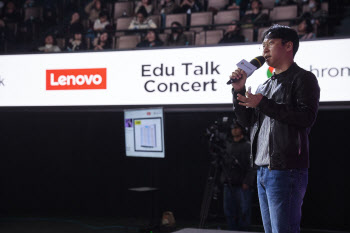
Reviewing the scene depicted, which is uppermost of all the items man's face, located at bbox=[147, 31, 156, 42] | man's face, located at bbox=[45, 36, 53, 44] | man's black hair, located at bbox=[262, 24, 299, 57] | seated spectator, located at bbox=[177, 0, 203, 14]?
seated spectator, located at bbox=[177, 0, 203, 14]

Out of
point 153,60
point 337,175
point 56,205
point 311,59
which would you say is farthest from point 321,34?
point 56,205

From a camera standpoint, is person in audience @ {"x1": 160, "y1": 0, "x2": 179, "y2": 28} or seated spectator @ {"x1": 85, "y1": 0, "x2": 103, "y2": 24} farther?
seated spectator @ {"x1": 85, "y1": 0, "x2": 103, "y2": 24}

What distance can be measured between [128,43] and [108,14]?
4.62 ft

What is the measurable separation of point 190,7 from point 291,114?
7.08 meters

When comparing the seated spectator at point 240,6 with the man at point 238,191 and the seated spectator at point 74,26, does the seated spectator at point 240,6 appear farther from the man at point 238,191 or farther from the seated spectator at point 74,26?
the man at point 238,191

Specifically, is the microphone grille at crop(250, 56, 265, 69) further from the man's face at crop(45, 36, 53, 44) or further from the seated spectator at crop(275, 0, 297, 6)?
the man's face at crop(45, 36, 53, 44)

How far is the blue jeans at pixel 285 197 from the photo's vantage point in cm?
192

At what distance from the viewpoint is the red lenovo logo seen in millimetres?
6543

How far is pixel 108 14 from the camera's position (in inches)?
362

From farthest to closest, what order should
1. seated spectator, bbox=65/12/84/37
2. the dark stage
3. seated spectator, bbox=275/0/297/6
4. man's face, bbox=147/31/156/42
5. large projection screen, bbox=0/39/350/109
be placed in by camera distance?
1. seated spectator, bbox=65/12/84/37
2. seated spectator, bbox=275/0/297/6
3. man's face, bbox=147/31/156/42
4. the dark stage
5. large projection screen, bbox=0/39/350/109

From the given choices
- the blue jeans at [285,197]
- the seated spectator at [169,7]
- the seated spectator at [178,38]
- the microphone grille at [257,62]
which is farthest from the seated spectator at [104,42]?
the blue jeans at [285,197]

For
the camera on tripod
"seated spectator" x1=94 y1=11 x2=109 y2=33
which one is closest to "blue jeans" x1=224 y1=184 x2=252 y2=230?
the camera on tripod

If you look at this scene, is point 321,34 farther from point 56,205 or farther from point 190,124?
point 56,205

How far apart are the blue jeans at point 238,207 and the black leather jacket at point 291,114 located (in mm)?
3940
